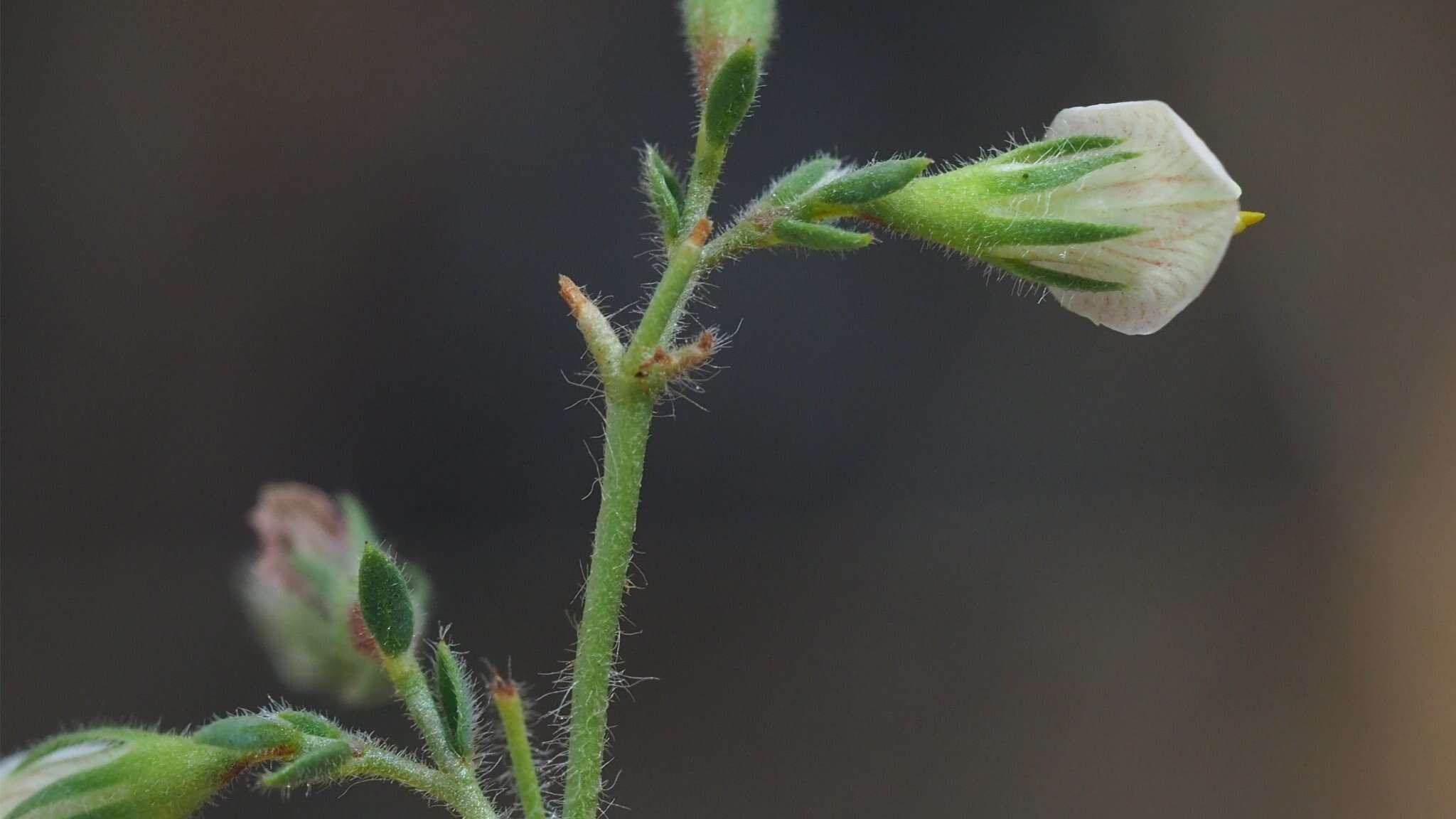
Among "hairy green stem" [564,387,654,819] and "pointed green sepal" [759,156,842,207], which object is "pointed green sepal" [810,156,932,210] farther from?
"hairy green stem" [564,387,654,819]

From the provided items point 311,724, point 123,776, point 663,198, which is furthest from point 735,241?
point 123,776

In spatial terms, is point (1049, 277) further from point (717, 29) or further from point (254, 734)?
point (254, 734)

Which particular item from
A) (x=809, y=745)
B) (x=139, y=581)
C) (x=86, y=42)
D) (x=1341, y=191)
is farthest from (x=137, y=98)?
(x=1341, y=191)

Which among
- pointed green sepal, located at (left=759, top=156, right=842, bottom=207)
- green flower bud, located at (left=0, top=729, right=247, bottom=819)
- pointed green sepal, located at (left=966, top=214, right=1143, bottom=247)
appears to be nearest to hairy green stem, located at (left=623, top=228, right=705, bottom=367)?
pointed green sepal, located at (left=759, top=156, right=842, bottom=207)

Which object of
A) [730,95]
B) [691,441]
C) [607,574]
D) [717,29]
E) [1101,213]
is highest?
[691,441]

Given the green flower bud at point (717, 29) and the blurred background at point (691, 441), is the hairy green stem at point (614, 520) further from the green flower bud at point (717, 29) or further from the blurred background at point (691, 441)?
the blurred background at point (691, 441)

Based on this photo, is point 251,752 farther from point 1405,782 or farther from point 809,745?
point 1405,782

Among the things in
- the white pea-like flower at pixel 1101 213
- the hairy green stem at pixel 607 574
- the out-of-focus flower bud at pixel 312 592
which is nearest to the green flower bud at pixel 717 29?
the white pea-like flower at pixel 1101 213
